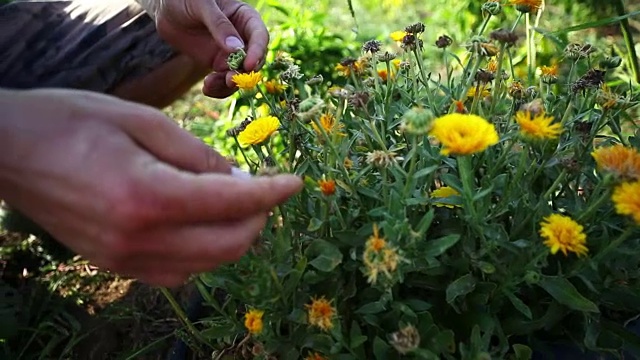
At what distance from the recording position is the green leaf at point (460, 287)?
68 cm

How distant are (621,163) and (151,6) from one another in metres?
0.98

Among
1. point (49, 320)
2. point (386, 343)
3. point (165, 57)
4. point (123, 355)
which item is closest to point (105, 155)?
point (386, 343)

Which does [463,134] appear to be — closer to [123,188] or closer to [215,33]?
[123,188]

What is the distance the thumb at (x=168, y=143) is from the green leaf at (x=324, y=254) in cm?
17

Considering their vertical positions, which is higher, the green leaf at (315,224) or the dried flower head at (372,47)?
the dried flower head at (372,47)

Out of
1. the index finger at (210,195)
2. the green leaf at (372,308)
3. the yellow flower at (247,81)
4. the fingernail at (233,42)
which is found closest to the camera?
the index finger at (210,195)

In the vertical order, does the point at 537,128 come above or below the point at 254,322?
above

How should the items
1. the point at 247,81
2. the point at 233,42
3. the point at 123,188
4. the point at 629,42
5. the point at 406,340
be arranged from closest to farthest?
the point at 123,188 < the point at 406,340 < the point at 247,81 < the point at 233,42 < the point at 629,42

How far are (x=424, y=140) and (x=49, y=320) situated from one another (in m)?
0.76

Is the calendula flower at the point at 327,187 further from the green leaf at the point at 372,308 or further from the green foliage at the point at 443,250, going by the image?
the green leaf at the point at 372,308

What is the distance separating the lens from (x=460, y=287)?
26.9 inches

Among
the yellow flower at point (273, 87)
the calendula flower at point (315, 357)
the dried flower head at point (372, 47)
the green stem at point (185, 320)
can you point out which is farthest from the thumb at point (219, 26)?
the calendula flower at point (315, 357)

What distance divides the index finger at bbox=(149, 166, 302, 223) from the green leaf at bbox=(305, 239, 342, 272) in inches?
6.4

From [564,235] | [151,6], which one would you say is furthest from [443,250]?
[151,6]
